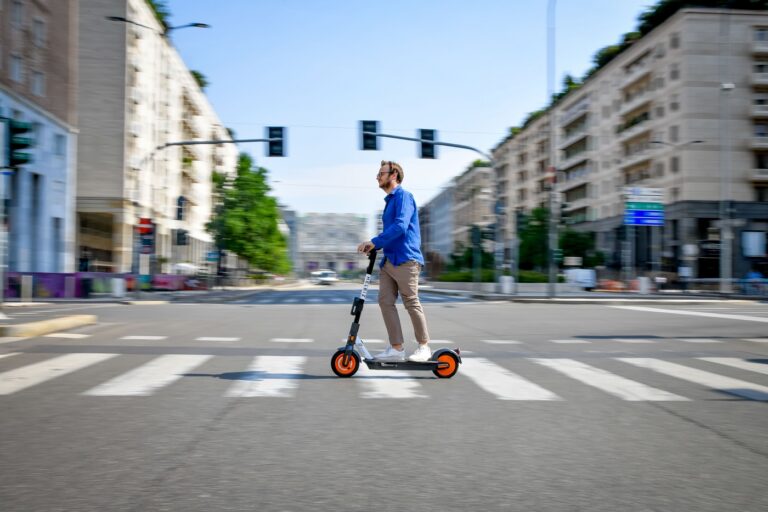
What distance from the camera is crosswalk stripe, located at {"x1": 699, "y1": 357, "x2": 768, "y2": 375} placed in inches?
330

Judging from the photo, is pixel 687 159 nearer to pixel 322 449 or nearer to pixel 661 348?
pixel 661 348

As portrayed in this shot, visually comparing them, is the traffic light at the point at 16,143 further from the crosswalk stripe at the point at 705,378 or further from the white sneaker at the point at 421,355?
the crosswalk stripe at the point at 705,378

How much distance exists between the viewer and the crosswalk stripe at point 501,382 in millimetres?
6355

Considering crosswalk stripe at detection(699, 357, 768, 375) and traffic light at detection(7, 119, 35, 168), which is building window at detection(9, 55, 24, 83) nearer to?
traffic light at detection(7, 119, 35, 168)

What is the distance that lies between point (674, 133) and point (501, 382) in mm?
53328

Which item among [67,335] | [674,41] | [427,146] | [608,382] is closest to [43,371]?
[67,335]

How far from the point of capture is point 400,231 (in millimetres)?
6848

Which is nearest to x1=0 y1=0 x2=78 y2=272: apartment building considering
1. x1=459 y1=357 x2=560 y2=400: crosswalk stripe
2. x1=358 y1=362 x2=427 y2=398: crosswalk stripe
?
x1=358 y1=362 x2=427 y2=398: crosswalk stripe

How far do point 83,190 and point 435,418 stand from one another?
1855 inches

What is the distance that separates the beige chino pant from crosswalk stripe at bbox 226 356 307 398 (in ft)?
3.38

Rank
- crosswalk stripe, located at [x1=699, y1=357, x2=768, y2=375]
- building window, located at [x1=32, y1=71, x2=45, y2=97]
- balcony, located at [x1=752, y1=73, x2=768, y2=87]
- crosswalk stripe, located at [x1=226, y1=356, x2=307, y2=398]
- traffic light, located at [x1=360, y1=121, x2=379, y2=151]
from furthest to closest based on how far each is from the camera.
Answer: balcony, located at [x1=752, y1=73, x2=768, y2=87] < building window, located at [x1=32, y1=71, x2=45, y2=97] < traffic light, located at [x1=360, y1=121, x2=379, y2=151] < crosswalk stripe, located at [x1=699, y1=357, x2=768, y2=375] < crosswalk stripe, located at [x1=226, y1=356, x2=307, y2=398]

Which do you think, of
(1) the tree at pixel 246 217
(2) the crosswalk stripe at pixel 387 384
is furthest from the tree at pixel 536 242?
(2) the crosswalk stripe at pixel 387 384

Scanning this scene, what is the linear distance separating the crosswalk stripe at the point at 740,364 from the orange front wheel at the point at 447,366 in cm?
343

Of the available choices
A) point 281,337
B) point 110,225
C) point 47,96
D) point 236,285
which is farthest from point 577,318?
point 236,285
